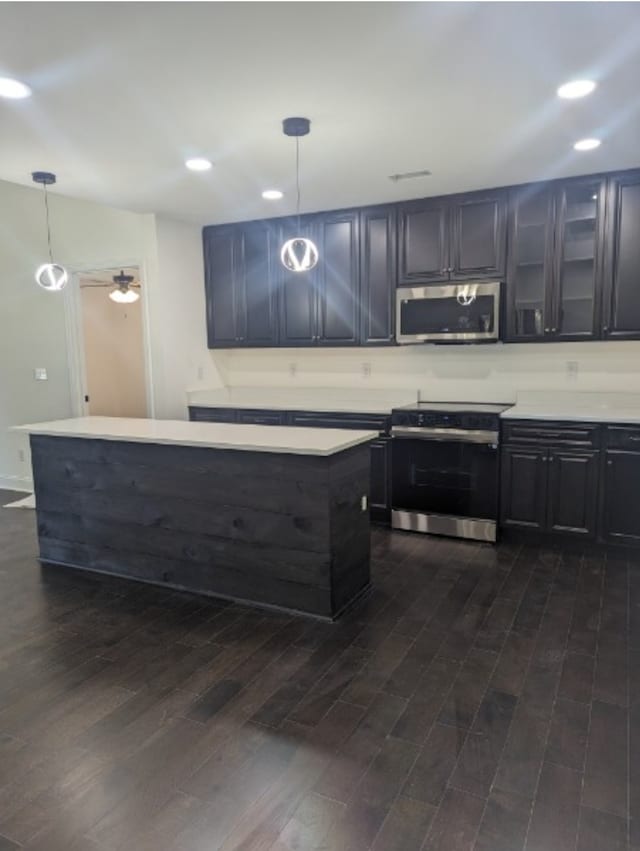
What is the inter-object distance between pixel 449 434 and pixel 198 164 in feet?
7.98

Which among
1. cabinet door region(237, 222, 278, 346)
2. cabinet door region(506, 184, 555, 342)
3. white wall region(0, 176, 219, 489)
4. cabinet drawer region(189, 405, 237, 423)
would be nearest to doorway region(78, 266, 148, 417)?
white wall region(0, 176, 219, 489)

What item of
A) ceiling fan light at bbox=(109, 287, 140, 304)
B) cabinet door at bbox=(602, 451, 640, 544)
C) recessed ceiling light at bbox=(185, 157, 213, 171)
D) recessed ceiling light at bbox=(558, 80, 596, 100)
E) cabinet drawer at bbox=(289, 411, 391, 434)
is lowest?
cabinet door at bbox=(602, 451, 640, 544)

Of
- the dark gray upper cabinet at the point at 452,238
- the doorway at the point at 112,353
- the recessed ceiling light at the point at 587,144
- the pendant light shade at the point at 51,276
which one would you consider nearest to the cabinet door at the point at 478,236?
the dark gray upper cabinet at the point at 452,238

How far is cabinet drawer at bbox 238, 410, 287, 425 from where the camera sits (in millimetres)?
4746

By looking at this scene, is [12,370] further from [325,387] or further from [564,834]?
[564,834]

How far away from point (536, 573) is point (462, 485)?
2.63 ft

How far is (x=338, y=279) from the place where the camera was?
187 inches

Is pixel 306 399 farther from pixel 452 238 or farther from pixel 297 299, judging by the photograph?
pixel 452 238

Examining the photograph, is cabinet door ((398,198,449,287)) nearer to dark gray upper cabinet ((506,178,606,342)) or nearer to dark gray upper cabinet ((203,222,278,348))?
dark gray upper cabinet ((506,178,606,342))

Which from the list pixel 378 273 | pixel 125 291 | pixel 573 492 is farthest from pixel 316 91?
pixel 125 291

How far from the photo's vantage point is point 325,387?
5227 mm

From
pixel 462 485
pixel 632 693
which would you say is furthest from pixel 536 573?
pixel 632 693

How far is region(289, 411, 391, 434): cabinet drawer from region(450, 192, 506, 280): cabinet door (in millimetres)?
1242

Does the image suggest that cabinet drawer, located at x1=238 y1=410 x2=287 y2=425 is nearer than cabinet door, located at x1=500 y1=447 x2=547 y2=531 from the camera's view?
No
